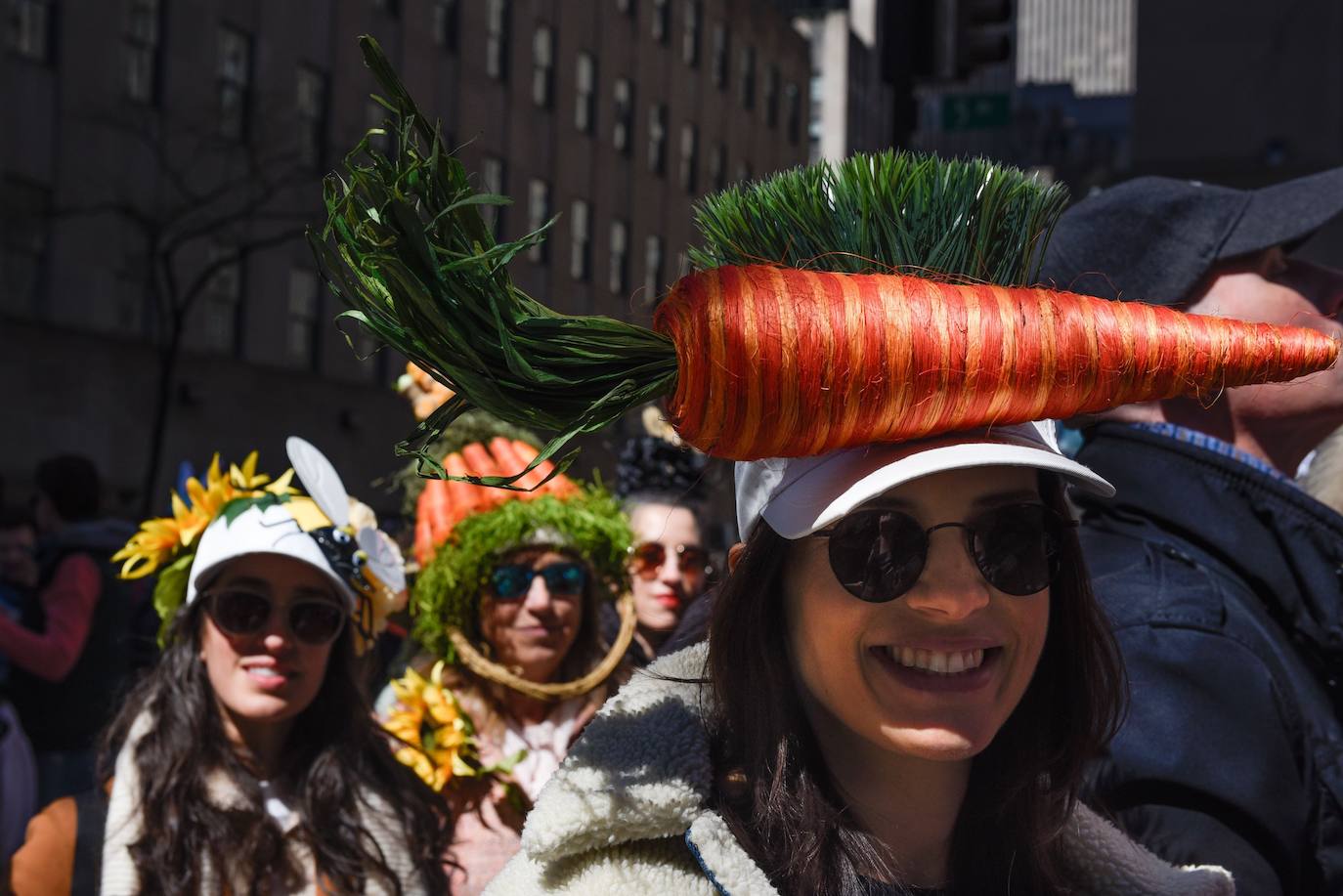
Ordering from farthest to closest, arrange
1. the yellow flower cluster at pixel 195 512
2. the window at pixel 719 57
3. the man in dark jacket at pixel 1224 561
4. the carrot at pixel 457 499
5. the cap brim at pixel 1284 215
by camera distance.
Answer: the window at pixel 719 57
the carrot at pixel 457 499
the yellow flower cluster at pixel 195 512
the cap brim at pixel 1284 215
the man in dark jacket at pixel 1224 561

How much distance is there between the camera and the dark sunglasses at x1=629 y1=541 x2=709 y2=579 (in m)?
6.68


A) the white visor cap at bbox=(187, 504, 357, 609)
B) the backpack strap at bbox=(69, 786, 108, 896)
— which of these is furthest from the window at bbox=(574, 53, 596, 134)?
the backpack strap at bbox=(69, 786, 108, 896)

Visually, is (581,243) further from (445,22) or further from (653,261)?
(445,22)

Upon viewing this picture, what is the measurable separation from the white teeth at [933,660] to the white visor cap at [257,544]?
2.37m

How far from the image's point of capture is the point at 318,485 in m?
4.40

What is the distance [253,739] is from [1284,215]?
263 cm

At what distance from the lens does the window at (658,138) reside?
36.9 meters

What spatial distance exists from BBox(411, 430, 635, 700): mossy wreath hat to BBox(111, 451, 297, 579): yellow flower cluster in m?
1.01

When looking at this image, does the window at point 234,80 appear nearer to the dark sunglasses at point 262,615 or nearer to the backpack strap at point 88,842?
the dark sunglasses at point 262,615

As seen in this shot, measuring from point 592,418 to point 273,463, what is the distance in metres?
22.6

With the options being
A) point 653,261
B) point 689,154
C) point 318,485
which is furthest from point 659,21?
point 318,485

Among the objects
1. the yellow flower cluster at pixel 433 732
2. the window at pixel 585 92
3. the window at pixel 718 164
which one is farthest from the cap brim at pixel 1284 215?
the window at pixel 718 164

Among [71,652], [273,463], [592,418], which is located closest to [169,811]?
[592,418]

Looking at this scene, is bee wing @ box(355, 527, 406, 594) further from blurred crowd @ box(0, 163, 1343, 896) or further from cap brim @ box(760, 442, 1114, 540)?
cap brim @ box(760, 442, 1114, 540)
